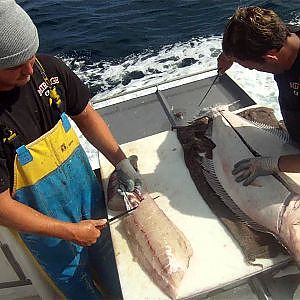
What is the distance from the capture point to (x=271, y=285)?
8.15 feet

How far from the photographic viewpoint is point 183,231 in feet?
8.57

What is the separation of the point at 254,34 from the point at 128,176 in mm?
1204

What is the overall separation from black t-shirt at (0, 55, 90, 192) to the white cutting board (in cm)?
78

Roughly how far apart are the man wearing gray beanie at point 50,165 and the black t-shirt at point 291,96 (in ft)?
3.48

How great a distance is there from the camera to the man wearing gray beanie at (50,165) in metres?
2.15

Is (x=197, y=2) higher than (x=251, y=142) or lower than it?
lower

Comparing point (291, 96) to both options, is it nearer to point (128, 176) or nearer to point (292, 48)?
point (292, 48)

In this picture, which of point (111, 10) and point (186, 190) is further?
point (111, 10)

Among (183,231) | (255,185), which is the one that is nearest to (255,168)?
(255,185)

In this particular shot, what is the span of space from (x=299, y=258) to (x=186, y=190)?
0.91m

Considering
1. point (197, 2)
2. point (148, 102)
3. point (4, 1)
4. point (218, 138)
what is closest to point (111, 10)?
point (197, 2)

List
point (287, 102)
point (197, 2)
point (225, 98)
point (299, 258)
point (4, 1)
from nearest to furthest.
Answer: point (4, 1), point (299, 258), point (287, 102), point (225, 98), point (197, 2)

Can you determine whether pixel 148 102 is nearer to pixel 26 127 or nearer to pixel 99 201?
pixel 99 201

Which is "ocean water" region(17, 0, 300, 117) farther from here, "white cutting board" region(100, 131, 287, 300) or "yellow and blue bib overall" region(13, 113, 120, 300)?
"yellow and blue bib overall" region(13, 113, 120, 300)
